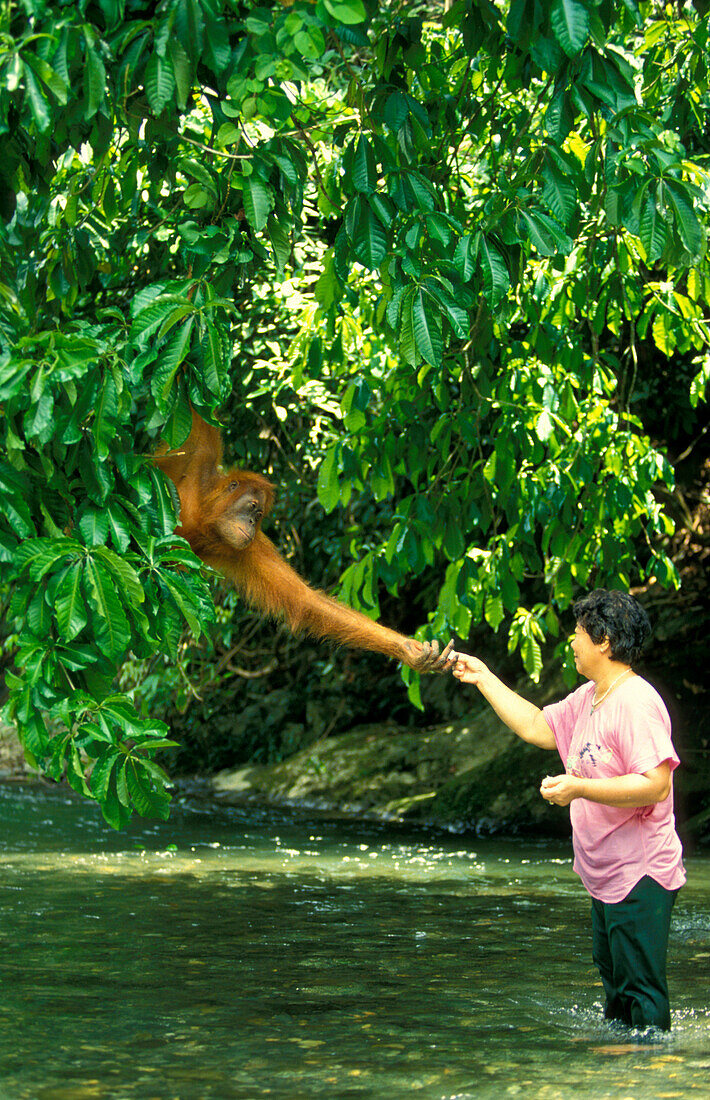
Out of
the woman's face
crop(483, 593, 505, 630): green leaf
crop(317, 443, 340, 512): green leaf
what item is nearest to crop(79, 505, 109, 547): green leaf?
the woman's face

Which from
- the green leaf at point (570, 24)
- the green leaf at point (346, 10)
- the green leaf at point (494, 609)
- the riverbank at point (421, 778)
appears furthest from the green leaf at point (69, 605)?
the riverbank at point (421, 778)

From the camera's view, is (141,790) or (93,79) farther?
(141,790)

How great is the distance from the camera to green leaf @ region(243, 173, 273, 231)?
12.5 feet

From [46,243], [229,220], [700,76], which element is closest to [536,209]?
[229,220]

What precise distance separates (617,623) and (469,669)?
2.37 ft

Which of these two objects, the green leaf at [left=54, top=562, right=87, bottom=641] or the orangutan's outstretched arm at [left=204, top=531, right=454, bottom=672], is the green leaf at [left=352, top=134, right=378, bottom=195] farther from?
the orangutan's outstretched arm at [left=204, top=531, right=454, bottom=672]

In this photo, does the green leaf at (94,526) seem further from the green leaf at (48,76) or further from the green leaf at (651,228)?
the green leaf at (651,228)

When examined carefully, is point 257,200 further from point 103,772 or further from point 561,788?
point 561,788

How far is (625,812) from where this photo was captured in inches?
175

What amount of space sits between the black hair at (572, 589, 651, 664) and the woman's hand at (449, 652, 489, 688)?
52 centimetres

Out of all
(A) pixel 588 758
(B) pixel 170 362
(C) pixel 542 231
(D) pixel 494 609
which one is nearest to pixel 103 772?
(B) pixel 170 362

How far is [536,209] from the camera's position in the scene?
4359 mm

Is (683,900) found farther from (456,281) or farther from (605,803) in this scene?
(456,281)

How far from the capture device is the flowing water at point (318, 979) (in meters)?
4.28
